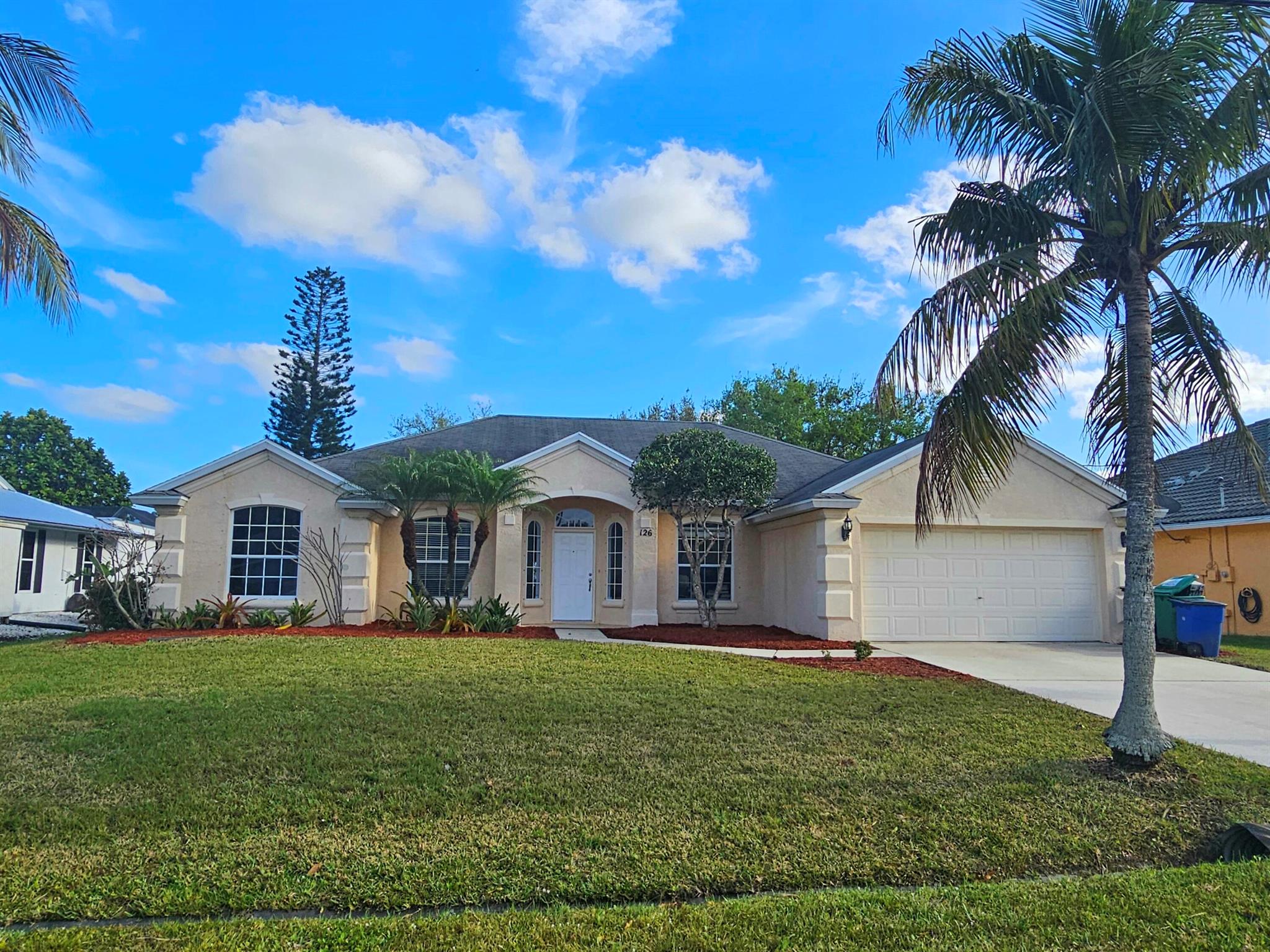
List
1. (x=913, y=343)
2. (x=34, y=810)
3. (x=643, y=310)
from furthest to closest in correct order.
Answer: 1. (x=643, y=310)
2. (x=913, y=343)
3. (x=34, y=810)

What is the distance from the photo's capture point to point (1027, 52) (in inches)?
255

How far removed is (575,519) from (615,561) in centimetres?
127

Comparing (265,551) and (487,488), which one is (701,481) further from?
(265,551)

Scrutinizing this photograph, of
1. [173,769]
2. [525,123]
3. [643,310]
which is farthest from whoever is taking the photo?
[643,310]

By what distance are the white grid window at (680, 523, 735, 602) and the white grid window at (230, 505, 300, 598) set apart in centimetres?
793

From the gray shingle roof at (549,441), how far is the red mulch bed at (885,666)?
5537mm

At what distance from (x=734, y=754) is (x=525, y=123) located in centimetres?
1072

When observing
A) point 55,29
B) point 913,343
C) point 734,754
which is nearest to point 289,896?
point 734,754

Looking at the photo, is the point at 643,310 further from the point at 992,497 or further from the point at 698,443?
the point at 992,497

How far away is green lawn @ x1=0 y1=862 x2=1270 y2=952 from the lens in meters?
3.27

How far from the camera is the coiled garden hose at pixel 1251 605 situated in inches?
645

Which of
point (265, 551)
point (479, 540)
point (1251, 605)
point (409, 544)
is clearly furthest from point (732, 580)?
point (1251, 605)

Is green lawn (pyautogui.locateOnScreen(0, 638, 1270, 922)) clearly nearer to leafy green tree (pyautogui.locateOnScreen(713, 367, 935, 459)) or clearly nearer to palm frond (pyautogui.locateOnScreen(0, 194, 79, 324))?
palm frond (pyautogui.locateOnScreen(0, 194, 79, 324))

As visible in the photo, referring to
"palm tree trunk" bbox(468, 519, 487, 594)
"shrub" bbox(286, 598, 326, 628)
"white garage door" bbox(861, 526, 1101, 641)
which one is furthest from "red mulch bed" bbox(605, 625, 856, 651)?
"shrub" bbox(286, 598, 326, 628)
